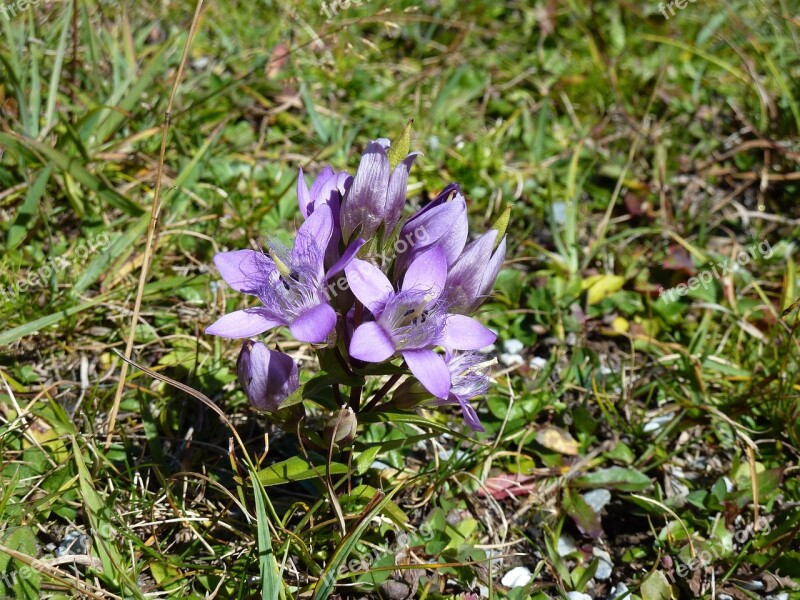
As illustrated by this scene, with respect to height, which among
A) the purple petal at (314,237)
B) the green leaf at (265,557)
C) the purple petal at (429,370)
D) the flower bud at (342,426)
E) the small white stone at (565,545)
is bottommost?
the small white stone at (565,545)

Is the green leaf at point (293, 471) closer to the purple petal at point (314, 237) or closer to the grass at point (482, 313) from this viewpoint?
the grass at point (482, 313)

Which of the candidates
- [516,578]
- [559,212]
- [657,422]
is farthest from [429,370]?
[559,212]

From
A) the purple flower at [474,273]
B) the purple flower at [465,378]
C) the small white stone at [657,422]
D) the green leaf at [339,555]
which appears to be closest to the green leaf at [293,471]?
the green leaf at [339,555]

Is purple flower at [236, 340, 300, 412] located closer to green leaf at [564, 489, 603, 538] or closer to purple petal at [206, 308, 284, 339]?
purple petal at [206, 308, 284, 339]

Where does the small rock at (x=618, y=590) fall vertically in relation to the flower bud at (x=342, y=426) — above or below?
below

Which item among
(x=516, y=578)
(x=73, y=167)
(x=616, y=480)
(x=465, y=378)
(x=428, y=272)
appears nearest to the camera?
(x=428, y=272)

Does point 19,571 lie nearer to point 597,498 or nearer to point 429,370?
point 429,370

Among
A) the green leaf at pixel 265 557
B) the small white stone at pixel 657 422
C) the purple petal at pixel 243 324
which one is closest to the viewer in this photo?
the purple petal at pixel 243 324
